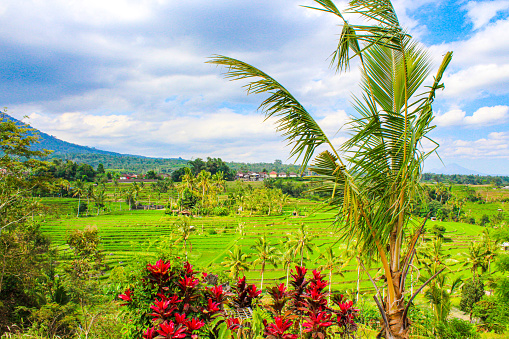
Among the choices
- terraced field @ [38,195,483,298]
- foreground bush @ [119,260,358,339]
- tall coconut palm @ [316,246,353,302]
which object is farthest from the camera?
terraced field @ [38,195,483,298]

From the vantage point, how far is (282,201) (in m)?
54.8

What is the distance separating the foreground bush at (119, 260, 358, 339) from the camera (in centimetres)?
256

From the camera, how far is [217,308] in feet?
9.13

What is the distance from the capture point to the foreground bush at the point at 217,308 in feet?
8.39

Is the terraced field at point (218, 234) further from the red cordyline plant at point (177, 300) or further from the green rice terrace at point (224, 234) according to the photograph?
the red cordyline plant at point (177, 300)

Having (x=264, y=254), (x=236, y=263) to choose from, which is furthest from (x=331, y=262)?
(x=236, y=263)

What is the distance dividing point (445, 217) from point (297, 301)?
6702cm

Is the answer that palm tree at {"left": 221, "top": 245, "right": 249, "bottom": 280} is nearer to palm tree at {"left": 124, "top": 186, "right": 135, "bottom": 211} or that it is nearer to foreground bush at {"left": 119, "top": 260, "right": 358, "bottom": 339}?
foreground bush at {"left": 119, "top": 260, "right": 358, "bottom": 339}

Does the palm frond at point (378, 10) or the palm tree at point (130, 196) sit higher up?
the palm frond at point (378, 10)

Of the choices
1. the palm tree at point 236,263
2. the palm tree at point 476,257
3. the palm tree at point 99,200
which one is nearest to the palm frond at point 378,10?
the palm tree at point 236,263

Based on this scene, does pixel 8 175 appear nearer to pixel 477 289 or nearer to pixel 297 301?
pixel 297 301

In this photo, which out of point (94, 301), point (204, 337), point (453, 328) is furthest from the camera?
point (94, 301)

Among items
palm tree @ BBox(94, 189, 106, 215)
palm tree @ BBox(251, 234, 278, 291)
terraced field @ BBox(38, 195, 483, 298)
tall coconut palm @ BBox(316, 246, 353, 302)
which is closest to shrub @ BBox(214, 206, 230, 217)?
terraced field @ BBox(38, 195, 483, 298)

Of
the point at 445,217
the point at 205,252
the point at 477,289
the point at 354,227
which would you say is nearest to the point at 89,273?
the point at 205,252
